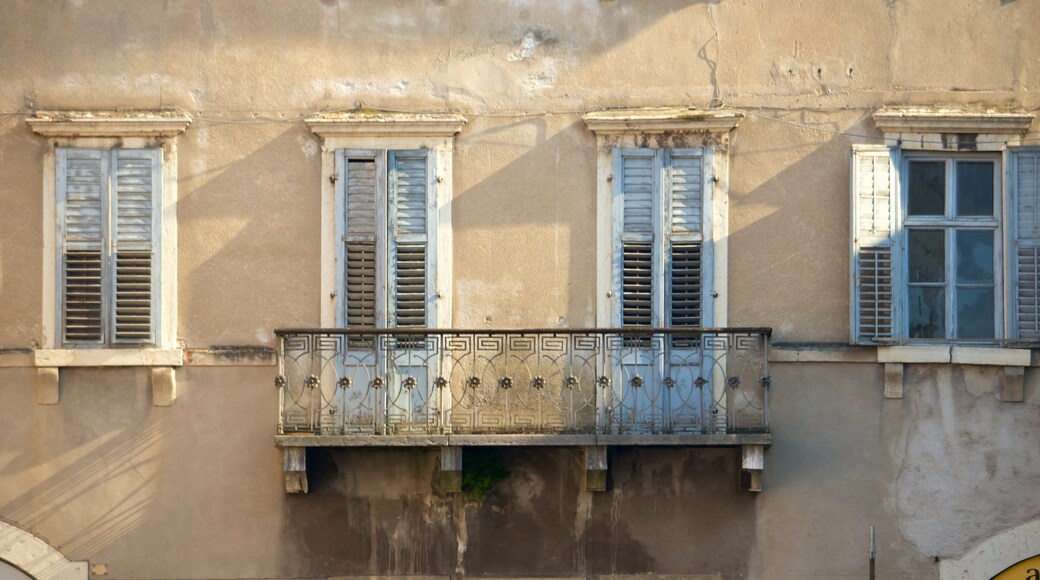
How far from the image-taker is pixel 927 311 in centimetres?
1681

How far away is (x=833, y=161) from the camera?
55.3 ft

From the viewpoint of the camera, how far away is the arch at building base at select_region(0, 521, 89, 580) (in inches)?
653

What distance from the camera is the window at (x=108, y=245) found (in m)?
16.8

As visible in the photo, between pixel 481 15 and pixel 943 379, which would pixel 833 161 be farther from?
pixel 481 15

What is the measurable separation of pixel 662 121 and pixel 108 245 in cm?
505

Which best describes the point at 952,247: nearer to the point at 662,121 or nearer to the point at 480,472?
the point at 662,121

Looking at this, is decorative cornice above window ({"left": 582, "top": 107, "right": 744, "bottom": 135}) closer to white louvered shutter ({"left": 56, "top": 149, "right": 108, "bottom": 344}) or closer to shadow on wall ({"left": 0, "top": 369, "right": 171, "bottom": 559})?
white louvered shutter ({"left": 56, "top": 149, "right": 108, "bottom": 344})

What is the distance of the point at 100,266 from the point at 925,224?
24.2 ft

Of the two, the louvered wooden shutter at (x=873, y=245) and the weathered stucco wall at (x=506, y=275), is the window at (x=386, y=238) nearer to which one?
the weathered stucco wall at (x=506, y=275)

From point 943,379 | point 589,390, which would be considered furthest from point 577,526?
point 943,379

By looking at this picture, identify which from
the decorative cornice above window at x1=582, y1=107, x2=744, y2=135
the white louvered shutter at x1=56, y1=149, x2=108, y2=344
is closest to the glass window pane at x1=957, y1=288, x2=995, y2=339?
the decorative cornice above window at x1=582, y1=107, x2=744, y2=135

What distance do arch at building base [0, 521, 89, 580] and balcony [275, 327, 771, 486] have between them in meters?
2.26

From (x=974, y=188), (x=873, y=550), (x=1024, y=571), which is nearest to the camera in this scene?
(x=1024, y=571)

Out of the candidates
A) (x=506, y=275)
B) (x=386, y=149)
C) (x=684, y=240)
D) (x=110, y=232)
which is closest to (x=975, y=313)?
(x=684, y=240)
